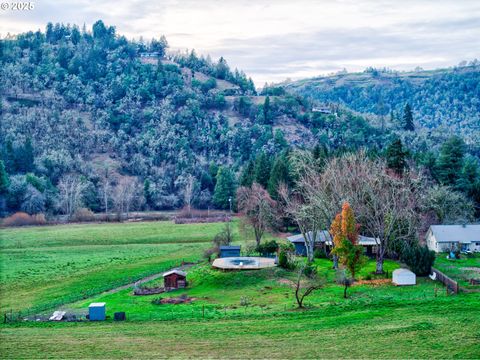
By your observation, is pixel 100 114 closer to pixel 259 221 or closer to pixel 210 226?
pixel 210 226

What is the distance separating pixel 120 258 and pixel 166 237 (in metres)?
16.1

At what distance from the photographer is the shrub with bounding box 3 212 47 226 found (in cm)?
9244

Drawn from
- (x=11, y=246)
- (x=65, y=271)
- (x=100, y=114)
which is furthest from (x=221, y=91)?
(x=65, y=271)

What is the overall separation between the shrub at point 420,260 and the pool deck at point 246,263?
11824 millimetres

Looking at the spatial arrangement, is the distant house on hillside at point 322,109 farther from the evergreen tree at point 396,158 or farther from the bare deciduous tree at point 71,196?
the evergreen tree at point 396,158

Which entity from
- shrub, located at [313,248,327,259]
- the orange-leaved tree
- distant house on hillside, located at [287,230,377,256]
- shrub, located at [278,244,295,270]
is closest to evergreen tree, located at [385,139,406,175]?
distant house on hillside, located at [287,230,377,256]

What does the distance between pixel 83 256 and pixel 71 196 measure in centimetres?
4164

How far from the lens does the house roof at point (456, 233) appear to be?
6038 cm

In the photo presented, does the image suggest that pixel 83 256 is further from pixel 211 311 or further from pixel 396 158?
pixel 396 158

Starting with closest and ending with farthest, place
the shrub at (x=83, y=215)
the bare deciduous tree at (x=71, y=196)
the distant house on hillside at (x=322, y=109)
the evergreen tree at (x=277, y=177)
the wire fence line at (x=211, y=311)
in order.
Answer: the wire fence line at (x=211, y=311) < the evergreen tree at (x=277, y=177) < the shrub at (x=83, y=215) < the bare deciduous tree at (x=71, y=196) < the distant house on hillside at (x=322, y=109)

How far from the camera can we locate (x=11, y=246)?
233 ft

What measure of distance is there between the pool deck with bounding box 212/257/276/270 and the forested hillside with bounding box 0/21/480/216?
1163 inches

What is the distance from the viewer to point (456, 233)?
A: 200ft

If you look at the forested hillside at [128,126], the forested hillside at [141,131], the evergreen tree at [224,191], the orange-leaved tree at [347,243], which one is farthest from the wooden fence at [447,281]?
the forested hillside at [128,126]
